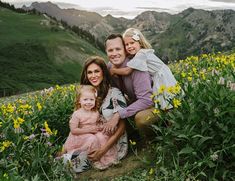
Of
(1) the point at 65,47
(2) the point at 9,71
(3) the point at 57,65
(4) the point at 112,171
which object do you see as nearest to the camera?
(4) the point at 112,171

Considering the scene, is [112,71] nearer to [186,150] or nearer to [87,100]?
[87,100]

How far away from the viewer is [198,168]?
6.08 meters

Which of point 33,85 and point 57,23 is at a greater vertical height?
point 57,23

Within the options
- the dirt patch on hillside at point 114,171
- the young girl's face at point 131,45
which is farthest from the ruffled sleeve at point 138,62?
the dirt patch on hillside at point 114,171

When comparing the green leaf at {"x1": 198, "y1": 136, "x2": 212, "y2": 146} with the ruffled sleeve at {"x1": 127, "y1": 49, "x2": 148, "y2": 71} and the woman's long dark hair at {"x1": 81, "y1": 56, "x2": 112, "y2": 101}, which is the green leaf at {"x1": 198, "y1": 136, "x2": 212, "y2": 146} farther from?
the woman's long dark hair at {"x1": 81, "y1": 56, "x2": 112, "y2": 101}

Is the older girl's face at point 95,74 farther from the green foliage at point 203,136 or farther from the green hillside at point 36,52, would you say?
the green hillside at point 36,52

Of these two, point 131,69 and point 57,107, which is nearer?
point 131,69

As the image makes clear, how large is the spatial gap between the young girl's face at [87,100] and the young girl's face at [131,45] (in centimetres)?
101

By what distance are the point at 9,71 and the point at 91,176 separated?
138 meters

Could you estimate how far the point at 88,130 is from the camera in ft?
24.9

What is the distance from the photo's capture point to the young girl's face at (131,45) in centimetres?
755

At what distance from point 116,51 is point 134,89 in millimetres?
719

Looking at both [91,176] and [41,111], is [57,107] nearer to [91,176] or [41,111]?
[41,111]

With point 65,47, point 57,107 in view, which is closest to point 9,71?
point 65,47
